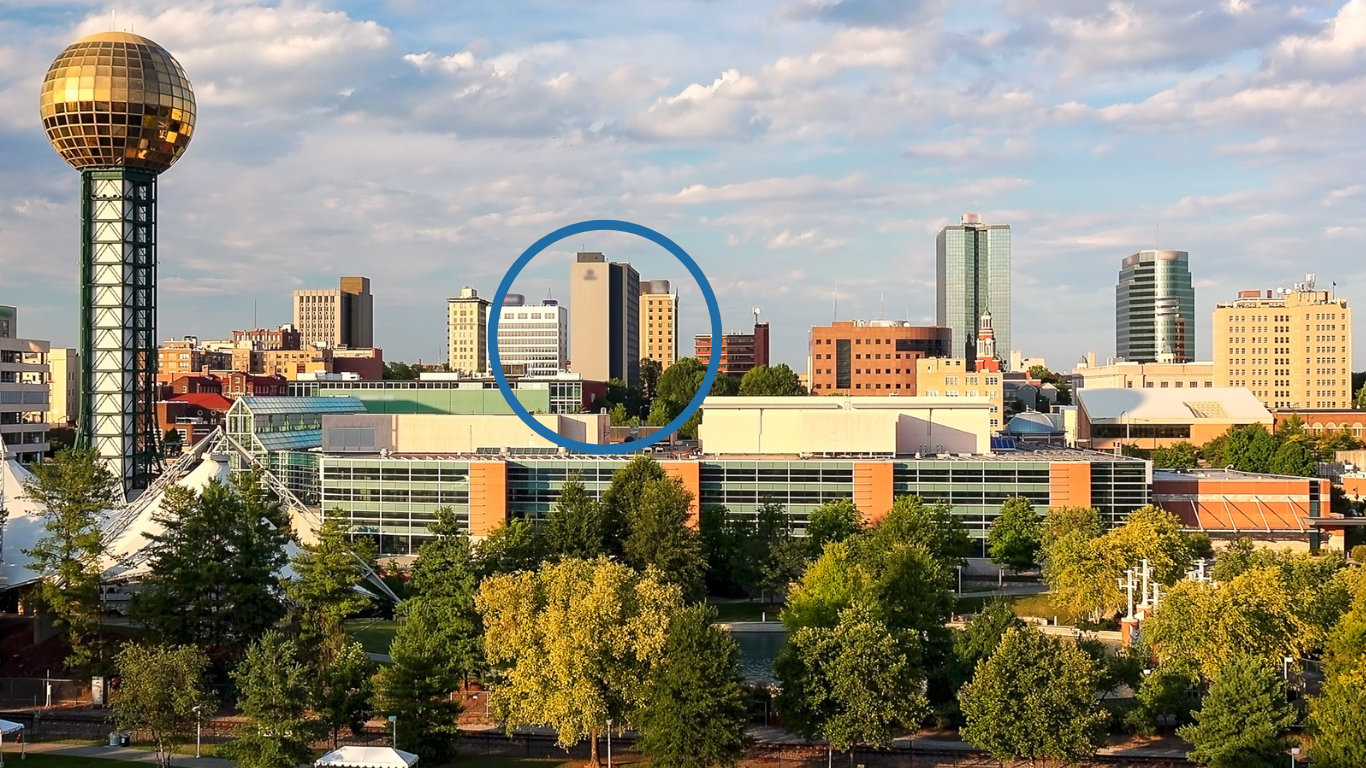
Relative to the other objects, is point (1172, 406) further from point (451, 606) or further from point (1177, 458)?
point (451, 606)

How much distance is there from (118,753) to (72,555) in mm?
14773

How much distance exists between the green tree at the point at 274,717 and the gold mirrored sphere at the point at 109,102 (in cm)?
5618

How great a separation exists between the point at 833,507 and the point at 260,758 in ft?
122

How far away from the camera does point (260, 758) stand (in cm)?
3284

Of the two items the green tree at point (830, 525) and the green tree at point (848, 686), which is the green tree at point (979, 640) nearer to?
the green tree at point (848, 686)

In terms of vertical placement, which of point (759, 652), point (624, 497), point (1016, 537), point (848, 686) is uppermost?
point (624, 497)

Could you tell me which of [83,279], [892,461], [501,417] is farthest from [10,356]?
[892,461]

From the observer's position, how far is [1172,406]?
11938cm

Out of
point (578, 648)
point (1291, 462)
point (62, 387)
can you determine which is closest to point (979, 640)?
point (578, 648)

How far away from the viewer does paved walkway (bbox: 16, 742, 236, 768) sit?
35938mm

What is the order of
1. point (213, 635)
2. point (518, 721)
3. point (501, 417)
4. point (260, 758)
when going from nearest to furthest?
point (260, 758) < point (518, 721) < point (213, 635) < point (501, 417)

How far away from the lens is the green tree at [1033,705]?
1310 inches

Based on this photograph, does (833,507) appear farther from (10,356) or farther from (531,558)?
(10,356)

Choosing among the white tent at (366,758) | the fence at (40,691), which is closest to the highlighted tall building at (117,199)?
the fence at (40,691)
